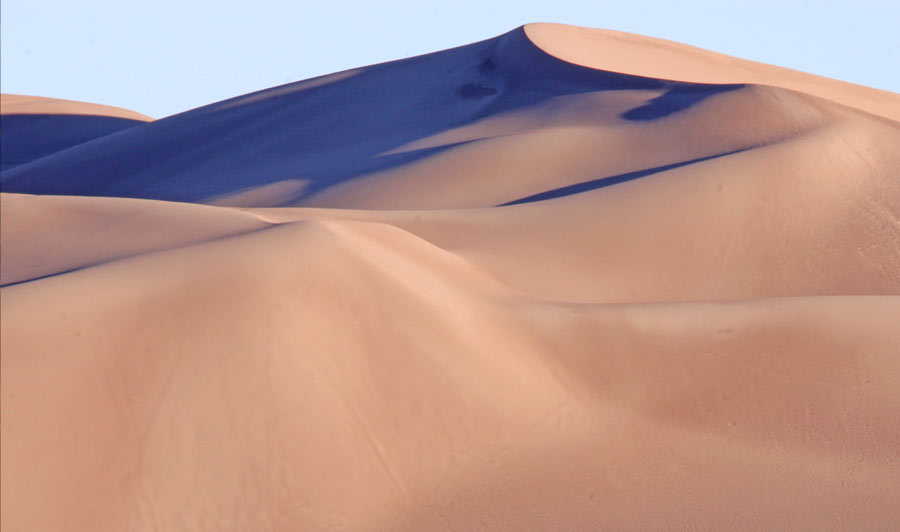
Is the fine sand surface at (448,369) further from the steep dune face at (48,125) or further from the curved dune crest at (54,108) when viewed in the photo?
the curved dune crest at (54,108)

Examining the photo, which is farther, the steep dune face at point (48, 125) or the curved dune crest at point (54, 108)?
the curved dune crest at point (54, 108)

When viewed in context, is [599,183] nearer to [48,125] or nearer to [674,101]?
[674,101]

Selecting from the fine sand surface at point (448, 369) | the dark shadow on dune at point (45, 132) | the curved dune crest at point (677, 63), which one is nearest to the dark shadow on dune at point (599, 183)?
the fine sand surface at point (448, 369)

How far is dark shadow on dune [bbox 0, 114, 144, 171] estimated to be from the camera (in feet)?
90.1

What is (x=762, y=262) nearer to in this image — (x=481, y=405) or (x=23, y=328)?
(x=481, y=405)

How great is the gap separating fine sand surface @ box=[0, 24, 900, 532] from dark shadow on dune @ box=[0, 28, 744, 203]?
5.42m

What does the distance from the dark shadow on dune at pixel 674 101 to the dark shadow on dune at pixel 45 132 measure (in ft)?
51.7

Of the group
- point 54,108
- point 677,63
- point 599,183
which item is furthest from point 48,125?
point 599,183

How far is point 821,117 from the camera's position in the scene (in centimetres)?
1370

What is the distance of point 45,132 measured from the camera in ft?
95.6

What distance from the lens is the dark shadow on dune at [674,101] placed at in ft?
49.9

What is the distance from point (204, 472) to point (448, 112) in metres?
13.2

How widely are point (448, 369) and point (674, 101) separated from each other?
9.91 metres

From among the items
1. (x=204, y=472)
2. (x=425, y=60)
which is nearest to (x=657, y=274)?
(x=204, y=472)
